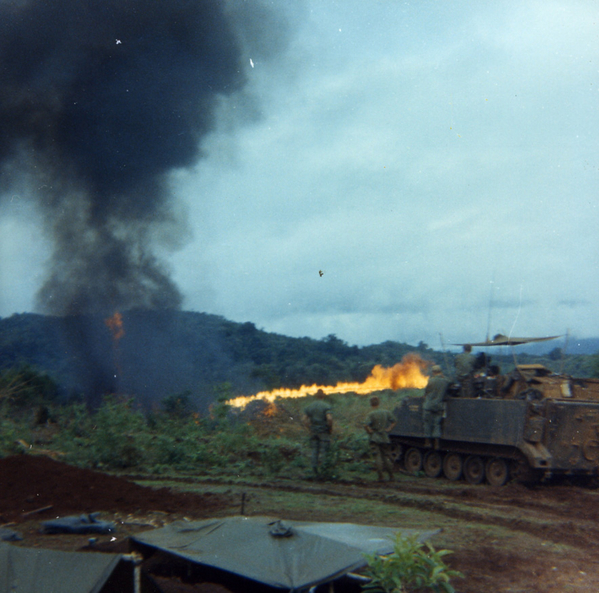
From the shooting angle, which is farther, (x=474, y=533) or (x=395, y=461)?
(x=395, y=461)

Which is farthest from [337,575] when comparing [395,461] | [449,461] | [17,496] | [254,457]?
[254,457]

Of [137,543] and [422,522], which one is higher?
[137,543]

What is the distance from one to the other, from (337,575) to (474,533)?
4583 mm

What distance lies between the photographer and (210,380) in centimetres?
3550

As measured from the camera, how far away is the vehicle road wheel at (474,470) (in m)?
13.5

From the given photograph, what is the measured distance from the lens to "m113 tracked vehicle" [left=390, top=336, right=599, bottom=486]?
12266 millimetres

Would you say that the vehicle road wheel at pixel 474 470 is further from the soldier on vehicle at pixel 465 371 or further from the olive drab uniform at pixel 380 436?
the olive drab uniform at pixel 380 436

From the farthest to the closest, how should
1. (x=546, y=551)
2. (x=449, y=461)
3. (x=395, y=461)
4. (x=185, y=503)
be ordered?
(x=395, y=461)
(x=449, y=461)
(x=185, y=503)
(x=546, y=551)

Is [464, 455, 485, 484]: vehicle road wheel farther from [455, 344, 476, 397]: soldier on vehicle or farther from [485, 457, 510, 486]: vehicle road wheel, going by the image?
[455, 344, 476, 397]: soldier on vehicle

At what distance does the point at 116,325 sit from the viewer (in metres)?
32.5

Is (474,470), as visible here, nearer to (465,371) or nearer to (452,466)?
(452,466)

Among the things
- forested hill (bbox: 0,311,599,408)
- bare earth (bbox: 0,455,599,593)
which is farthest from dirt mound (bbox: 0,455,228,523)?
forested hill (bbox: 0,311,599,408)

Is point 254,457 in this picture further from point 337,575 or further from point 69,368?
point 69,368

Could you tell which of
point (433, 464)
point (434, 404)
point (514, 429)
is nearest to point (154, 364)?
point (433, 464)
